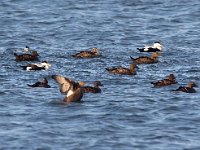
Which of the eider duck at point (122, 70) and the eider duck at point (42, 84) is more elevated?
the eider duck at point (42, 84)

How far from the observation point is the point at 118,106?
25.2 m

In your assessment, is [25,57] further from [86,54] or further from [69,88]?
[69,88]

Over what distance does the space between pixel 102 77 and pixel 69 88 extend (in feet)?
13.4

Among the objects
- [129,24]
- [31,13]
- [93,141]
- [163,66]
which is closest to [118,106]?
[93,141]

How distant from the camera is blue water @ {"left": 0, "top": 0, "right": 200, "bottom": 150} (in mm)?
22000

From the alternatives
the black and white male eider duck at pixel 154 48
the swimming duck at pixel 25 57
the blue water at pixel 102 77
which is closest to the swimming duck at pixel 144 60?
the blue water at pixel 102 77

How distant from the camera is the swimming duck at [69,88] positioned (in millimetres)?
25025

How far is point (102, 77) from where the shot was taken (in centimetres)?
2908

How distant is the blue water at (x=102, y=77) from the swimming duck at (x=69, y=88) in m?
0.22

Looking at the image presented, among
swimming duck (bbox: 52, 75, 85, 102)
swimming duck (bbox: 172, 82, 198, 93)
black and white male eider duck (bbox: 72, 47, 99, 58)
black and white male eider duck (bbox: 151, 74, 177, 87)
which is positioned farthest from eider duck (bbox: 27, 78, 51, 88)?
black and white male eider duck (bbox: 72, 47, 99, 58)

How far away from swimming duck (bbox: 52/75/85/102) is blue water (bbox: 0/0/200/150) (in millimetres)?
220

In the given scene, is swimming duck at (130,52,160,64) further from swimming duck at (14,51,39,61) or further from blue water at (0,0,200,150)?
swimming duck at (14,51,39,61)

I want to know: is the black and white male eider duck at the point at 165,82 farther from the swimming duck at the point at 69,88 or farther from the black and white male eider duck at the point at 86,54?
the black and white male eider duck at the point at 86,54

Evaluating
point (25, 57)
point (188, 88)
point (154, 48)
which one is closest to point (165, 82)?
point (188, 88)
